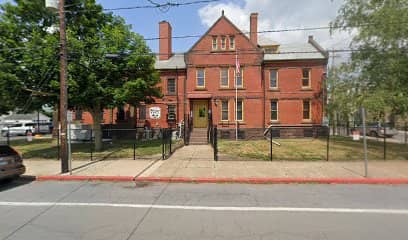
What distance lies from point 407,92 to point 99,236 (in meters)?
16.9

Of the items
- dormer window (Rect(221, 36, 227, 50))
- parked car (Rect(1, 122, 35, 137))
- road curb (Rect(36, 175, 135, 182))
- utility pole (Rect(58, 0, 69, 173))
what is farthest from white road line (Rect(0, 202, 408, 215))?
parked car (Rect(1, 122, 35, 137))

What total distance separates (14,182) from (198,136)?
13638 millimetres

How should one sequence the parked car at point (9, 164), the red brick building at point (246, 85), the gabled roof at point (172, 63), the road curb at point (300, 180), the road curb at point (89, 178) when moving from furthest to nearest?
Answer: the gabled roof at point (172, 63), the red brick building at point (246, 85), the road curb at point (89, 178), the road curb at point (300, 180), the parked car at point (9, 164)

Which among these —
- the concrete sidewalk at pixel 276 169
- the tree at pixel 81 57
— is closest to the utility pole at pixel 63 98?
the tree at pixel 81 57

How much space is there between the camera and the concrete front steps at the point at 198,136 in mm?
19605

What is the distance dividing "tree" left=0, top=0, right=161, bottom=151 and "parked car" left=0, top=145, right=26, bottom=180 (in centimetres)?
477

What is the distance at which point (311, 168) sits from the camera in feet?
32.3

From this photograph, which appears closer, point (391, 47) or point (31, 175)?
point (31, 175)

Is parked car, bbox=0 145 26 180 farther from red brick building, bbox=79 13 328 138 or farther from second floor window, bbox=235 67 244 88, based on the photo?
second floor window, bbox=235 67 244 88

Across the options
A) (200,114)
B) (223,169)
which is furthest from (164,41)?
(223,169)

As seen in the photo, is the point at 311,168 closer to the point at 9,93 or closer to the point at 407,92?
the point at 407,92

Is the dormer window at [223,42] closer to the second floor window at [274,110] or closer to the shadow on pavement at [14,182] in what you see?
the second floor window at [274,110]

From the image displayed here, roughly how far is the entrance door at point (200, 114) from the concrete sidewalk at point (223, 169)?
11.3 meters

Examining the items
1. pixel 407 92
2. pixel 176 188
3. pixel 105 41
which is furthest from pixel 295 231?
pixel 407 92
